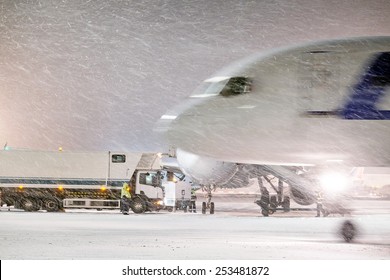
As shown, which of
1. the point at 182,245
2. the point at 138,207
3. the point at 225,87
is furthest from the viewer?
the point at 138,207

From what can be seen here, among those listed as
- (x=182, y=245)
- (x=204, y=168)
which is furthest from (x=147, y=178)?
(x=182, y=245)

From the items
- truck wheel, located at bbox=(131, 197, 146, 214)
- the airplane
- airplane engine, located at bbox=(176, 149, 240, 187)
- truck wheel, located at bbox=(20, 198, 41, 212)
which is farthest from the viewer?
truck wheel, located at bbox=(20, 198, 41, 212)

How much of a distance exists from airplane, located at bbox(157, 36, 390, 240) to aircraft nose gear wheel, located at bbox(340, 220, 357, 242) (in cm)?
399

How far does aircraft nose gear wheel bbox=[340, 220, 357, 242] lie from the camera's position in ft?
55.6

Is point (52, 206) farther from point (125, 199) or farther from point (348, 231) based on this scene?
point (348, 231)

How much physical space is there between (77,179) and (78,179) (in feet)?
0.17

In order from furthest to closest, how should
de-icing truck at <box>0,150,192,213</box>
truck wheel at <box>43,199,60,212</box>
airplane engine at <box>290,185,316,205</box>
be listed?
truck wheel at <box>43,199,60,212</box>, de-icing truck at <box>0,150,192,213</box>, airplane engine at <box>290,185,316,205</box>

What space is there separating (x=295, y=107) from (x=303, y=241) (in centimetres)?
567

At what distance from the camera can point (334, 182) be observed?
14.4m

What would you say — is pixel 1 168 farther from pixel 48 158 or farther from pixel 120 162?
pixel 120 162

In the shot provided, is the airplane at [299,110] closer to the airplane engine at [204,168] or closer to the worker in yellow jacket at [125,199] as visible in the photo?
the airplane engine at [204,168]

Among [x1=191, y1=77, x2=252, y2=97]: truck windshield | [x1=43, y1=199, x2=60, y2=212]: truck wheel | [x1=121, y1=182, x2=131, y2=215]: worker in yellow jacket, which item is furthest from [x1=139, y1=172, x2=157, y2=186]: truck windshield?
[x1=191, y1=77, x2=252, y2=97]: truck windshield

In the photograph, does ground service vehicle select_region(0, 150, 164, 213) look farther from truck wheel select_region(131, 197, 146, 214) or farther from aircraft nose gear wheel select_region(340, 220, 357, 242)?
aircraft nose gear wheel select_region(340, 220, 357, 242)
